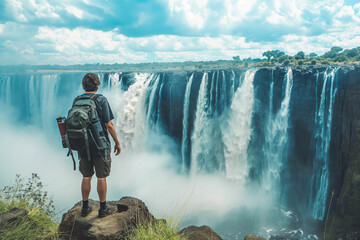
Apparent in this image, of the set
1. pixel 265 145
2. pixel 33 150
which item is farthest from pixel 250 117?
pixel 33 150

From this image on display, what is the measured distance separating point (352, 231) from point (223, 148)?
606cm

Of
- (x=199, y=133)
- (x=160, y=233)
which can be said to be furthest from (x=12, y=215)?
(x=199, y=133)

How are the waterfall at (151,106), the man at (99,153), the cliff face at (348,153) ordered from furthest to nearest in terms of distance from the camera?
1. the waterfall at (151,106)
2. the cliff face at (348,153)
3. the man at (99,153)

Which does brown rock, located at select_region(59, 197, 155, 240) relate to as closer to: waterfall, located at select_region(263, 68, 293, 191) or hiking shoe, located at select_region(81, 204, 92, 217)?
hiking shoe, located at select_region(81, 204, 92, 217)

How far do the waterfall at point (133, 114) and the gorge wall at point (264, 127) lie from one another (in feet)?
0.18

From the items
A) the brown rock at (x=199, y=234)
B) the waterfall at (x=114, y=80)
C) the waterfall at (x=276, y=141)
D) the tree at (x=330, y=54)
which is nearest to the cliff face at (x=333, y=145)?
the waterfall at (x=276, y=141)

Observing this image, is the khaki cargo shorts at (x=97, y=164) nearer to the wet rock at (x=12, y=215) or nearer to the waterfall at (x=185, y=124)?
the wet rock at (x=12, y=215)

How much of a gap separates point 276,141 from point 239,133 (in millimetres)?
1678

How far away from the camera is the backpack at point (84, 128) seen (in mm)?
2852

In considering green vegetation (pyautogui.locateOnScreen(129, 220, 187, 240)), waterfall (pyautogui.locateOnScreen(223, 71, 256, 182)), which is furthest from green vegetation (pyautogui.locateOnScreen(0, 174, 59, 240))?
waterfall (pyautogui.locateOnScreen(223, 71, 256, 182))

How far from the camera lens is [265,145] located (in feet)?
39.6

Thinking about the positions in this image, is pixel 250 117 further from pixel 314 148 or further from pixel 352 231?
pixel 352 231

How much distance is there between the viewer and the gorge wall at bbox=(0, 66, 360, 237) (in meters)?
9.95

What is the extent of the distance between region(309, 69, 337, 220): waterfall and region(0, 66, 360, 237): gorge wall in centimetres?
4
